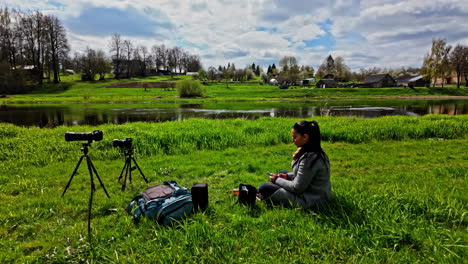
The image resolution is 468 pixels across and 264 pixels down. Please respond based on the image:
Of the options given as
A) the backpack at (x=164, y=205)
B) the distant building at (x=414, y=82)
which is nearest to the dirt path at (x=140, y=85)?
the backpack at (x=164, y=205)

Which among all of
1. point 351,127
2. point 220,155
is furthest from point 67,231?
point 351,127

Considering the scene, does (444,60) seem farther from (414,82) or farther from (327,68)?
(327,68)

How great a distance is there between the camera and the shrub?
54.6 metres

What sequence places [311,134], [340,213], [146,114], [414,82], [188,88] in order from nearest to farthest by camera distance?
1. [311,134]
2. [340,213]
3. [146,114]
4. [188,88]
5. [414,82]

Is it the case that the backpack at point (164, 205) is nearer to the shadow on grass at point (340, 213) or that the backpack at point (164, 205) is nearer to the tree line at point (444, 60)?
the shadow on grass at point (340, 213)

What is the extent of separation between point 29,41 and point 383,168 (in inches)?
2990

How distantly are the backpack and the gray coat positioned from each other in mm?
1515

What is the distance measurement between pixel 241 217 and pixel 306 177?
1202mm

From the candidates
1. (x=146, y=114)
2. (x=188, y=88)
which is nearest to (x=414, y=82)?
(x=188, y=88)

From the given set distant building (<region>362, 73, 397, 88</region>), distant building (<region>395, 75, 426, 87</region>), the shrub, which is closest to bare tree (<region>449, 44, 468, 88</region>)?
distant building (<region>395, 75, 426, 87</region>)

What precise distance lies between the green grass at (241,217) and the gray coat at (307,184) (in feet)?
0.71

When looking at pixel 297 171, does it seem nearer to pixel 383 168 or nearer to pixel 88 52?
pixel 383 168

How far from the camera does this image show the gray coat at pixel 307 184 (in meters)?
3.66

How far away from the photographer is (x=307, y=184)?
378cm
